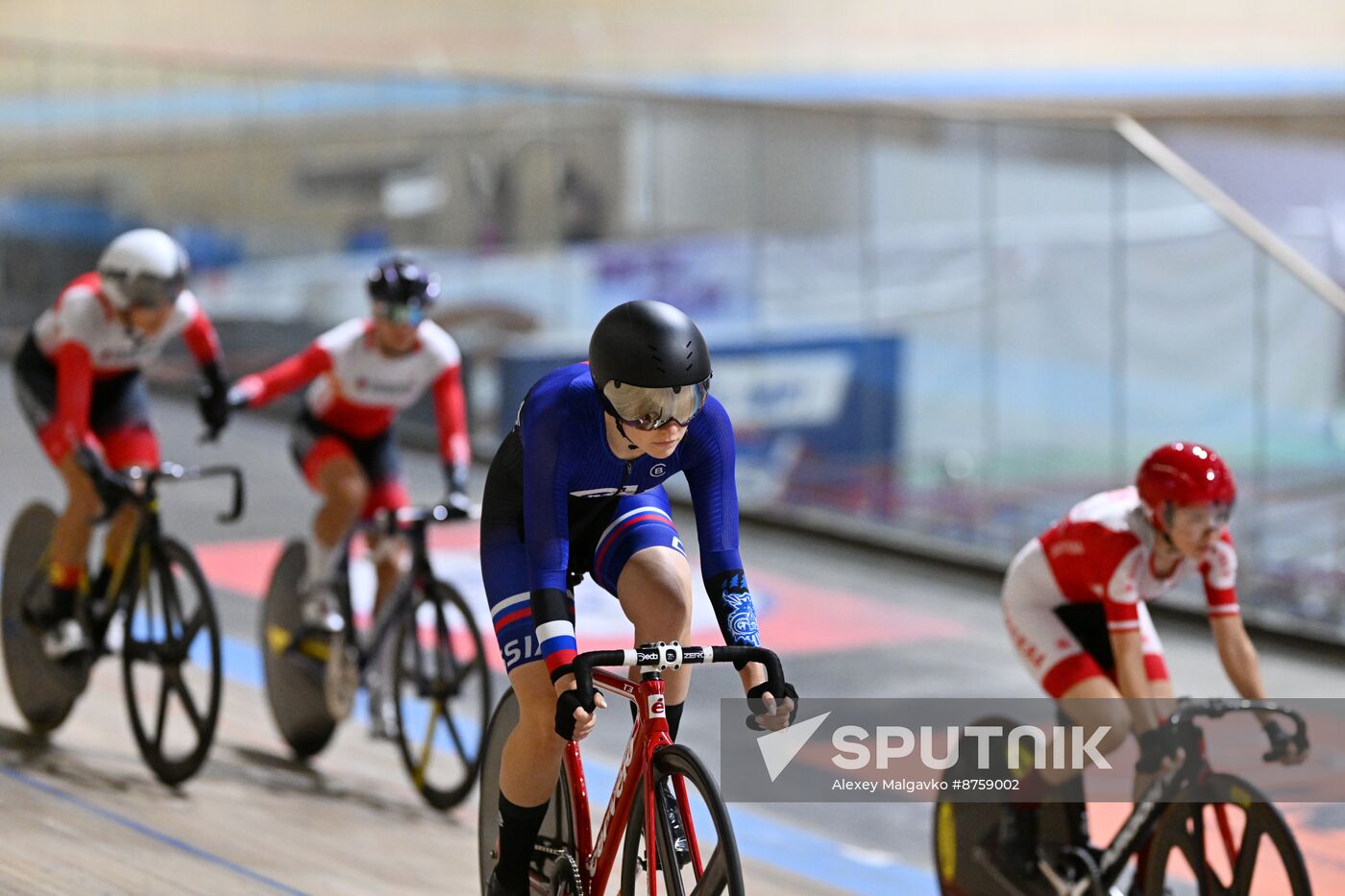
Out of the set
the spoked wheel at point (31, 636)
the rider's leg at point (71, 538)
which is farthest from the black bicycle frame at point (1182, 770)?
the spoked wheel at point (31, 636)

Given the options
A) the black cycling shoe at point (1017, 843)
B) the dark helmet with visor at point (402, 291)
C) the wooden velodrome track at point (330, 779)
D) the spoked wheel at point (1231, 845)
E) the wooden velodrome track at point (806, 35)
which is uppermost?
the wooden velodrome track at point (806, 35)

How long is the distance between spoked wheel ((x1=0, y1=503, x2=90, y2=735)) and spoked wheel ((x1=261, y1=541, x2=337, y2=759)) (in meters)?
0.60

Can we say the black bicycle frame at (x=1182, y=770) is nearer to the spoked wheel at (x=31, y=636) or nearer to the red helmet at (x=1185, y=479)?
the red helmet at (x=1185, y=479)

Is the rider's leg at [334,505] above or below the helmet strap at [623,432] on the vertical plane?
below

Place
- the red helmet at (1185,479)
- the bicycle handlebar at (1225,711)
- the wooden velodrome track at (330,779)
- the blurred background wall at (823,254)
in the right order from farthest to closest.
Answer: the blurred background wall at (823,254)
the wooden velodrome track at (330,779)
the red helmet at (1185,479)
the bicycle handlebar at (1225,711)

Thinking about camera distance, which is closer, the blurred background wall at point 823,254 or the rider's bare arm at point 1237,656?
the rider's bare arm at point 1237,656

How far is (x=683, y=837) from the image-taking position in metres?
2.98

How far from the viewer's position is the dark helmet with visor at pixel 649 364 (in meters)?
2.95

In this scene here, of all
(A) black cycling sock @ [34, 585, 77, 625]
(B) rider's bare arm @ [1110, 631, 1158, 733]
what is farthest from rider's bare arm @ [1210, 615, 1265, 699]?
(A) black cycling sock @ [34, 585, 77, 625]

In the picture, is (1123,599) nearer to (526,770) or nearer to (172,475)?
(526,770)

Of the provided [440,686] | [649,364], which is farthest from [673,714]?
[440,686]

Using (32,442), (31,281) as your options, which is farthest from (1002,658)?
(31,281)

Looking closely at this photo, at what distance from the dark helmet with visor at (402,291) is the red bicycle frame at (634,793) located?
7.18 ft

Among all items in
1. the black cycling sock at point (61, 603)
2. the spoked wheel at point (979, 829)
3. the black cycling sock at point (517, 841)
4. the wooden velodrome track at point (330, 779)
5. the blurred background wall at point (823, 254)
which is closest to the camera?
the black cycling sock at point (517, 841)
